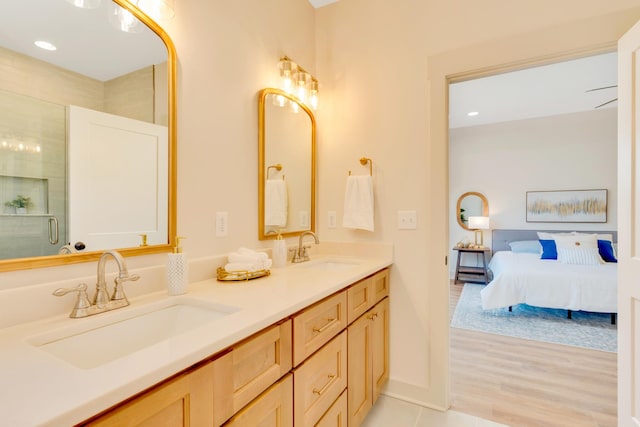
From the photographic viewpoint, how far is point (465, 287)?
486 centimetres

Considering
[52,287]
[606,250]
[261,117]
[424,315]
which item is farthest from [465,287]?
[52,287]

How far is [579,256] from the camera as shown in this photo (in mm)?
3975

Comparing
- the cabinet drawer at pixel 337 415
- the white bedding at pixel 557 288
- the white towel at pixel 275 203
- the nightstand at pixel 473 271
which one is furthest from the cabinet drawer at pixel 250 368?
the nightstand at pixel 473 271

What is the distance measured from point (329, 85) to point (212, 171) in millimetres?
1222

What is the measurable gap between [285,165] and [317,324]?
42.2 inches

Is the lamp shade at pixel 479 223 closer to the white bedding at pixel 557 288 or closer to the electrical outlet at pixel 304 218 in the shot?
the white bedding at pixel 557 288

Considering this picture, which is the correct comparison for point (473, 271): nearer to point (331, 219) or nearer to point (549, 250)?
point (549, 250)

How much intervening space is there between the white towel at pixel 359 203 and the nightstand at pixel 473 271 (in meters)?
3.56

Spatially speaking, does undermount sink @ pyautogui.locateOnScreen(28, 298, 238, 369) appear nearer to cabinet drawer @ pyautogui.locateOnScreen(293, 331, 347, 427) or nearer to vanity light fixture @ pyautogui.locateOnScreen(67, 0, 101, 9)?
cabinet drawer @ pyautogui.locateOnScreen(293, 331, 347, 427)

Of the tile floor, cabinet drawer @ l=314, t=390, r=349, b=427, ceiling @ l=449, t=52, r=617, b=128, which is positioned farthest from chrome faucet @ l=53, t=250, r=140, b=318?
ceiling @ l=449, t=52, r=617, b=128

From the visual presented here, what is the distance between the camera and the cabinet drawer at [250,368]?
2.54ft

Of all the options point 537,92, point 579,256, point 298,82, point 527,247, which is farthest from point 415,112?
point 527,247

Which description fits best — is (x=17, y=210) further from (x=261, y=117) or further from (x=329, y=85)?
(x=329, y=85)

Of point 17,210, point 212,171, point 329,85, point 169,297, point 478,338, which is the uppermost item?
point 329,85
